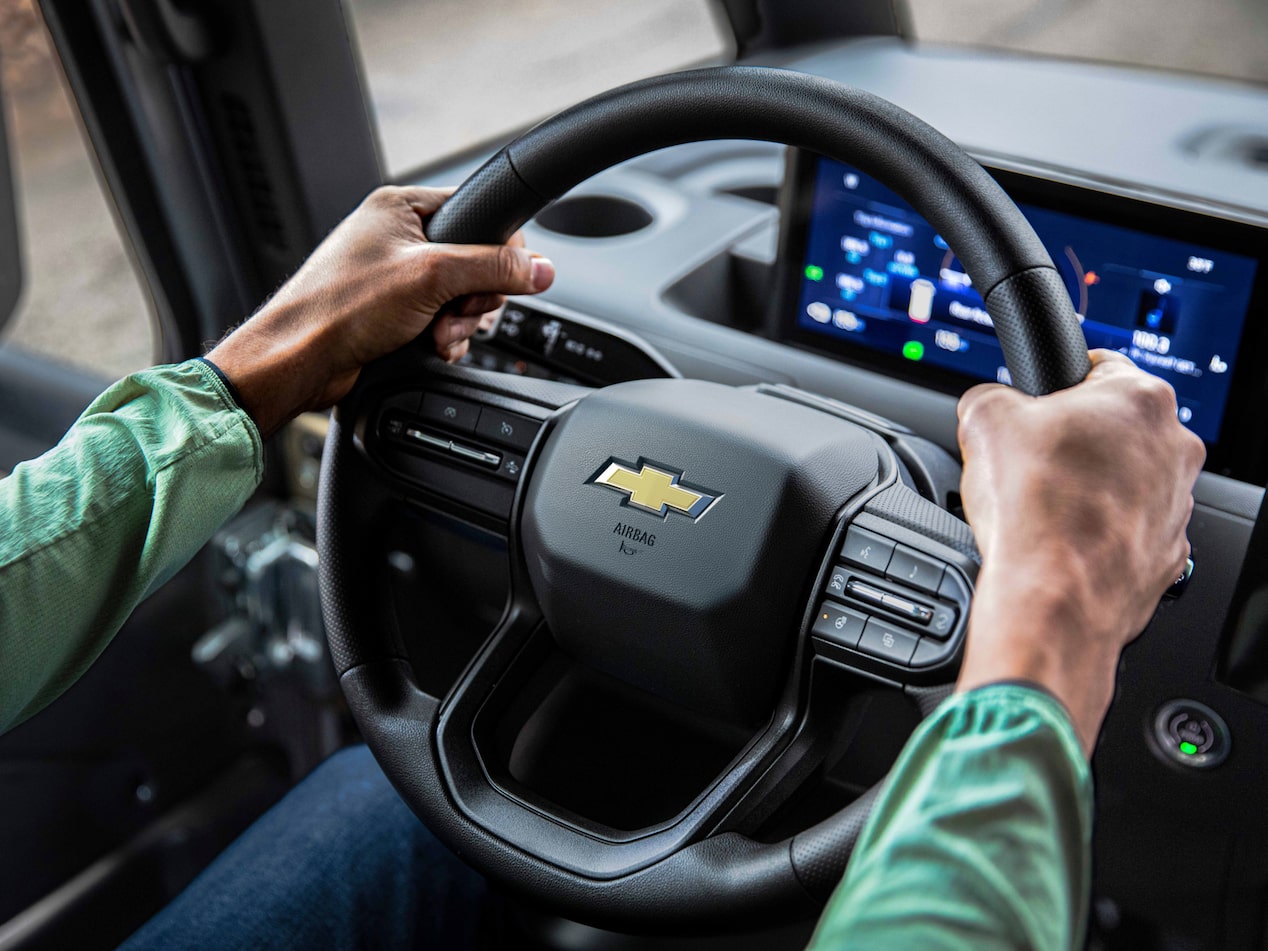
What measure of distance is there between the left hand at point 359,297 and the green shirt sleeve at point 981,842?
49 cm

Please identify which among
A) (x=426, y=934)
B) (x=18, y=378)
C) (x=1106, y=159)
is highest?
(x=1106, y=159)

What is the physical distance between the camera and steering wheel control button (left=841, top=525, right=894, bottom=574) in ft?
2.36

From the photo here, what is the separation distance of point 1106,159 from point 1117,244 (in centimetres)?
22

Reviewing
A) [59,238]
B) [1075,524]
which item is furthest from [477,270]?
[59,238]

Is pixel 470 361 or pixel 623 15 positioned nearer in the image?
pixel 470 361

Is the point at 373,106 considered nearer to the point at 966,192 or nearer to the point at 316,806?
the point at 316,806

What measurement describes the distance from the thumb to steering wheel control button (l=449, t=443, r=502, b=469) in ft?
0.36

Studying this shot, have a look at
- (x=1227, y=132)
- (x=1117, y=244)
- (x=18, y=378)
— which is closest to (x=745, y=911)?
(x=1117, y=244)

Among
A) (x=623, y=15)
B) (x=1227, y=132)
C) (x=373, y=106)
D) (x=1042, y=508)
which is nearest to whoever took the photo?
(x=1042, y=508)

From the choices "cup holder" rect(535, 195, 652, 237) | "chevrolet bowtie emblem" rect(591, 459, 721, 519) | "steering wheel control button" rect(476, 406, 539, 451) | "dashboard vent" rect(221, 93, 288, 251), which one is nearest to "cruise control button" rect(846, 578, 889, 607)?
"chevrolet bowtie emblem" rect(591, 459, 721, 519)

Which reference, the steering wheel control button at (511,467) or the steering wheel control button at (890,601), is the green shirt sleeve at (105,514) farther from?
the steering wheel control button at (890,601)

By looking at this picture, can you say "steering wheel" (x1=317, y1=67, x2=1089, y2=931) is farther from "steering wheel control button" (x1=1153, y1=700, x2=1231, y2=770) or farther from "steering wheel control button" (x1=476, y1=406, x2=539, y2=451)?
"steering wheel control button" (x1=1153, y1=700, x2=1231, y2=770)

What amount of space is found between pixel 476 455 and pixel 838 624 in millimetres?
312

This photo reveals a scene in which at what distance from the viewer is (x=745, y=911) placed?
0.68 meters
